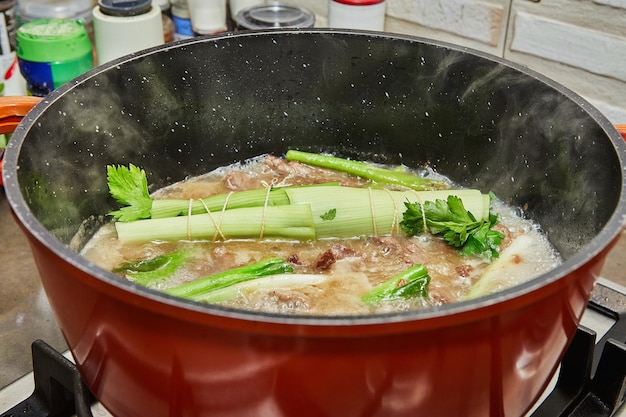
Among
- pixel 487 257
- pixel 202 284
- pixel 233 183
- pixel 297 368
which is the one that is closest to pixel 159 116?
pixel 233 183

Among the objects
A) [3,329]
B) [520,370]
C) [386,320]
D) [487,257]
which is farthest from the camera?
[3,329]

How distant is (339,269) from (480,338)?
420mm

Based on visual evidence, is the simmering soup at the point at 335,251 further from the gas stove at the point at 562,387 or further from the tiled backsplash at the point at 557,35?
the tiled backsplash at the point at 557,35

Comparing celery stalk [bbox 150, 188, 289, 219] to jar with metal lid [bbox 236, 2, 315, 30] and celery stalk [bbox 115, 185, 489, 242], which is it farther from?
jar with metal lid [bbox 236, 2, 315, 30]

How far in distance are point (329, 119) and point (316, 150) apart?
7 centimetres

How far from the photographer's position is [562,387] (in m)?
0.97

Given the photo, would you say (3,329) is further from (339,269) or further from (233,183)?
(339,269)

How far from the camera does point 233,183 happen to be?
1.25 m

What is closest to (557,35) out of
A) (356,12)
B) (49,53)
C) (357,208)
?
(356,12)

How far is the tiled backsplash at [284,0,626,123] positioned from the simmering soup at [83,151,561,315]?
1.58 ft

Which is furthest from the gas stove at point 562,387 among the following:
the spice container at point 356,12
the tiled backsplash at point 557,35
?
the spice container at point 356,12

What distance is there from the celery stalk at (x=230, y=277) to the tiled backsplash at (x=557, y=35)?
0.87m

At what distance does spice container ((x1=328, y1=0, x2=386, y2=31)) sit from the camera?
5.37 ft

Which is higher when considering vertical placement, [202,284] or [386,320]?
Result: [386,320]
